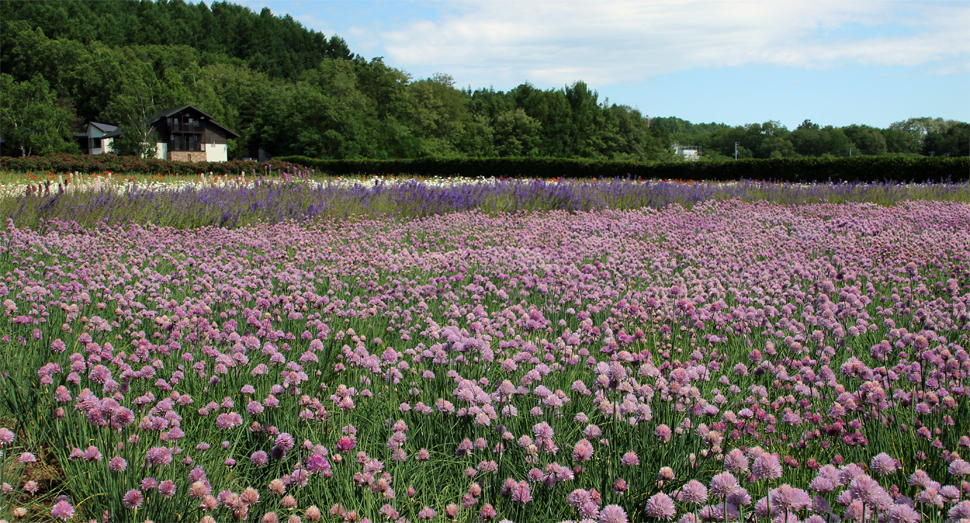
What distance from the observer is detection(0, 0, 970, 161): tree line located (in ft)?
172

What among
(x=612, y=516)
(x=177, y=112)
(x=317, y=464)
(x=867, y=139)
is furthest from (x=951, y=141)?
(x=867, y=139)

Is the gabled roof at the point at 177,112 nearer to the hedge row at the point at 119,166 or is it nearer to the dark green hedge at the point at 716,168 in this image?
the dark green hedge at the point at 716,168

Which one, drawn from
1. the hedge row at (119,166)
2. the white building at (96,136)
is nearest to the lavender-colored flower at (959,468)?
the hedge row at (119,166)

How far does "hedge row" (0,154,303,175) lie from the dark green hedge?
922 cm

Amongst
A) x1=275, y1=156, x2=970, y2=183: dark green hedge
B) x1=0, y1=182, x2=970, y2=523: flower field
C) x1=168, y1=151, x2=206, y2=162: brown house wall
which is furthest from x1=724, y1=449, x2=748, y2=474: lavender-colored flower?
x1=168, y1=151, x2=206, y2=162: brown house wall

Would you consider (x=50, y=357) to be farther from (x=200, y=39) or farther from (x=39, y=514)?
(x=200, y=39)

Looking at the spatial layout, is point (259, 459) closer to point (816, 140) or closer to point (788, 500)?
point (788, 500)

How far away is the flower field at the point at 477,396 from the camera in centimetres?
186

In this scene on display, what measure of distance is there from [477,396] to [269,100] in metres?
62.4

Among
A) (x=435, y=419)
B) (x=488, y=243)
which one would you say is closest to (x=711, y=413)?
(x=435, y=419)

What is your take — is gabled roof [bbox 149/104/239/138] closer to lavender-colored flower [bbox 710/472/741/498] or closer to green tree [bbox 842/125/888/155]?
lavender-colored flower [bbox 710/472/741/498]

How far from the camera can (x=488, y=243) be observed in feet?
25.2

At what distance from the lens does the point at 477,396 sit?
2223 millimetres

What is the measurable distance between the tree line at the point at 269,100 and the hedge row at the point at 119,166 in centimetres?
2320
